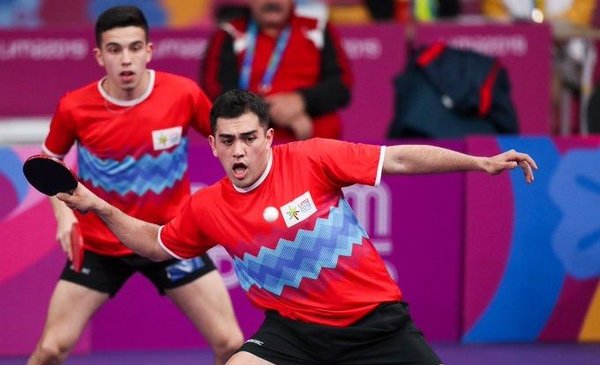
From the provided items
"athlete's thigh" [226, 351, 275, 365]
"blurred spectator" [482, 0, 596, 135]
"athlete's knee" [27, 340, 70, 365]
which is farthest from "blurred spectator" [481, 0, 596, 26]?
"athlete's thigh" [226, 351, 275, 365]

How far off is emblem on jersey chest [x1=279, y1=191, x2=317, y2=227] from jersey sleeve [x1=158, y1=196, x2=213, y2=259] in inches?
16.3

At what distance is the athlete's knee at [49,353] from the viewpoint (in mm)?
6340

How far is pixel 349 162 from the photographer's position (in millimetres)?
5543

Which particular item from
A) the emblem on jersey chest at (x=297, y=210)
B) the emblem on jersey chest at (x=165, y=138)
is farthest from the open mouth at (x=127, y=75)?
the emblem on jersey chest at (x=297, y=210)

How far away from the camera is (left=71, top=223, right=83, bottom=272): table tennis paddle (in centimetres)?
615

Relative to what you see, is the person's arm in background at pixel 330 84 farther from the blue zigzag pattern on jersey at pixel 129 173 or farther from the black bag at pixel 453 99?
the blue zigzag pattern on jersey at pixel 129 173

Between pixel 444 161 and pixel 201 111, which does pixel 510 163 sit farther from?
pixel 201 111

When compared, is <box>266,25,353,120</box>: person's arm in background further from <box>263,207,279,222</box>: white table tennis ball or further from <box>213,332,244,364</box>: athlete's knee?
<box>263,207,279,222</box>: white table tennis ball

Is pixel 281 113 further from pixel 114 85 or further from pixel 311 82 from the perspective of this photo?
pixel 114 85

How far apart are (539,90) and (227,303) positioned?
474 cm

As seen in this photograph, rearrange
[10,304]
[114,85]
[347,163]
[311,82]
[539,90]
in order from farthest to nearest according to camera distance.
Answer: [539,90] < [311,82] < [10,304] < [114,85] < [347,163]

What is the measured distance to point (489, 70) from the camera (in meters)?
9.20

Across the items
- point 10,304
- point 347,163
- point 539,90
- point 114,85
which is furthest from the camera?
point 539,90

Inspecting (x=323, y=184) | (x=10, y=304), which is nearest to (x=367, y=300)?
(x=323, y=184)
